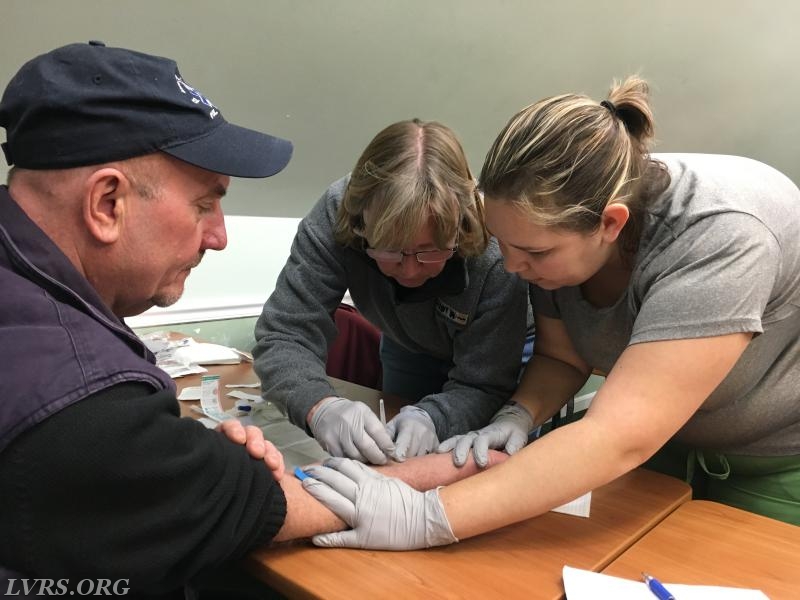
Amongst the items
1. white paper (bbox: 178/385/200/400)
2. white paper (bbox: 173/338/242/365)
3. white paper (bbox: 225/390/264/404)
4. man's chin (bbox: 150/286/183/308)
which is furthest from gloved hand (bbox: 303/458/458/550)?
white paper (bbox: 173/338/242/365)

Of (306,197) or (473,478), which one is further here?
(306,197)

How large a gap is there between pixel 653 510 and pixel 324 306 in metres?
0.90

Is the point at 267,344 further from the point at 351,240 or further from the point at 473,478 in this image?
the point at 473,478

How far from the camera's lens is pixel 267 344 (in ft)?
5.05

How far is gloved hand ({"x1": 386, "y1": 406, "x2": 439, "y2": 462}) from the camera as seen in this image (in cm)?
128

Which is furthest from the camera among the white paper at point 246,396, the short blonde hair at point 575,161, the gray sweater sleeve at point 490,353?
the white paper at point 246,396

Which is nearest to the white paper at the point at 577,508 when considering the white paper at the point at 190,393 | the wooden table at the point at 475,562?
the wooden table at the point at 475,562

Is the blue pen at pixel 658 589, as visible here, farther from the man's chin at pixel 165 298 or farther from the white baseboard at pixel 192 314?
the white baseboard at pixel 192 314

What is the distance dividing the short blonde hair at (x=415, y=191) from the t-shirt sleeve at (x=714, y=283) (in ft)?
1.54

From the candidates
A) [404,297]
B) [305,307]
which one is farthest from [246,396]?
[404,297]

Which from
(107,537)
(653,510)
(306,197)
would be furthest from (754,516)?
(306,197)

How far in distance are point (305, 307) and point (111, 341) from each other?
2.67ft

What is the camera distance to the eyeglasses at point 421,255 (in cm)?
137

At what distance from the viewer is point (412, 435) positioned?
1.31 meters
